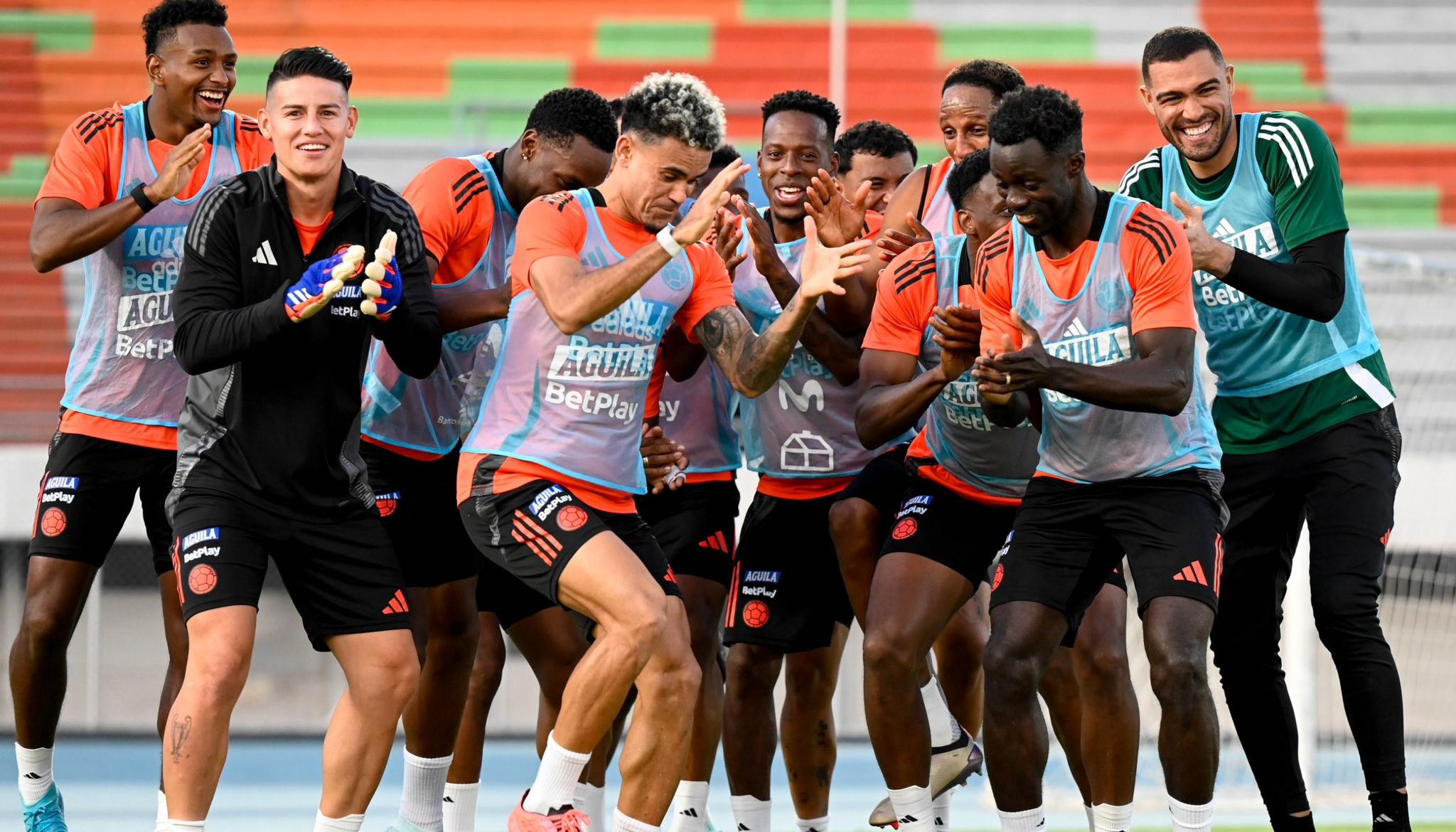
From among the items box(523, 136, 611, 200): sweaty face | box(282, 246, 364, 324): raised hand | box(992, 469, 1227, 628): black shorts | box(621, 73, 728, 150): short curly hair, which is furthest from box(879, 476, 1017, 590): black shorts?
box(282, 246, 364, 324): raised hand

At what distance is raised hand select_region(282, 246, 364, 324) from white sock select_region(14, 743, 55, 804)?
2363 mm

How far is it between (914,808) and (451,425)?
2419mm

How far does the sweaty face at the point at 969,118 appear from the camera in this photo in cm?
695

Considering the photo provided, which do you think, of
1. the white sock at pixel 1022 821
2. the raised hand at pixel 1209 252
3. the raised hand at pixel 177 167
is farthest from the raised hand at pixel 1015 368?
the raised hand at pixel 177 167

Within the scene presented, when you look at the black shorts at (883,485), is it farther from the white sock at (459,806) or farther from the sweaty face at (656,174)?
the white sock at (459,806)

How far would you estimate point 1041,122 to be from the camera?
17.4 ft

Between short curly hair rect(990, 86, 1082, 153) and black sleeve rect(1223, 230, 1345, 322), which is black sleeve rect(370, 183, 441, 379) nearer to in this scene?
short curly hair rect(990, 86, 1082, 153)

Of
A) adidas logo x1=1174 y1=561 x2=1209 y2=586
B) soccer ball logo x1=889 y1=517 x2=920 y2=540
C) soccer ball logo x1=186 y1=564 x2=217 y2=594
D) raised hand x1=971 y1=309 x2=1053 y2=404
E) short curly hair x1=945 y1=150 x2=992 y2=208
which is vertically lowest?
soccer ball logo x1=186 y1=564 x2=217 y2=594

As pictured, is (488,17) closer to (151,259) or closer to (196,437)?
(151,259)

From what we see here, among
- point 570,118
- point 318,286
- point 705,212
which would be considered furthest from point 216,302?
point 570,118

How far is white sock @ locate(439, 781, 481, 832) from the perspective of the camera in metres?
6.82

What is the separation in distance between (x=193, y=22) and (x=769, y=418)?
9.08ft

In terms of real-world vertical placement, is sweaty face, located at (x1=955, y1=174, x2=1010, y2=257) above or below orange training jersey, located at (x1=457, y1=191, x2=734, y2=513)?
above

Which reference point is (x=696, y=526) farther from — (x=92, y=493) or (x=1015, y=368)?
(x=92, y=493)
